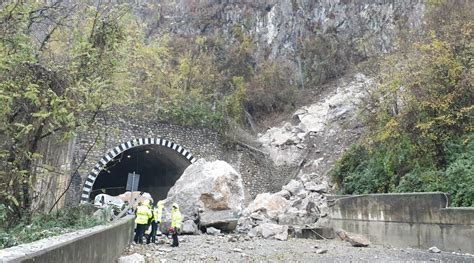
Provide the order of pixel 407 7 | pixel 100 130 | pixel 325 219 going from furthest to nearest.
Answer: pixel 407 7 → pixel 325 219 → pixel 100 130

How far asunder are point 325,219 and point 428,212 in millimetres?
5057

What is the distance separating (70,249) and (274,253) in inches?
206

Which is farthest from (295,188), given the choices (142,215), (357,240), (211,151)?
(142,215)

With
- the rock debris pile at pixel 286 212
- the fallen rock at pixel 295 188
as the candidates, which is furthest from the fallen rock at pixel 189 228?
the fallen rock at pixel 295 188

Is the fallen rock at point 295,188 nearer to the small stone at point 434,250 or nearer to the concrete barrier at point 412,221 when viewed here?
the concrete barrier at point 412,221

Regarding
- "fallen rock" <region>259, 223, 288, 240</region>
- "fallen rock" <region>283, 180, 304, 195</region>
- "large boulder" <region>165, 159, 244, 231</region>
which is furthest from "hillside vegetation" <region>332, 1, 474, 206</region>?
"fallen rock" <region>283, 180, 304, 195</region>

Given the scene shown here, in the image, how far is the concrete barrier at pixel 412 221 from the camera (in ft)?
A: 23.6

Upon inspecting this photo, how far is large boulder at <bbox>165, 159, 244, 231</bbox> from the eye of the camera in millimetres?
12997

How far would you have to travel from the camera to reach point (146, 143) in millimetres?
20875

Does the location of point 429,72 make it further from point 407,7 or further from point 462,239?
point 407,7

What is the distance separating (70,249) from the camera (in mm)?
3164

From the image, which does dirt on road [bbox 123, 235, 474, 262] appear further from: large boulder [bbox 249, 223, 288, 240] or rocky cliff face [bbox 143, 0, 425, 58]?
rocky cliff face [bbox 143, 0, 425, 58]

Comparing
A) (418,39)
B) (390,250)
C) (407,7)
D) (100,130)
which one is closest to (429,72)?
(418,39)

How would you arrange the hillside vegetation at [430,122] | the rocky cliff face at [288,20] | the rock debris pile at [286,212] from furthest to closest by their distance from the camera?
the rocky cliff face at [288,20] → the rock debris pile at [286,212] → the hillside vegetation at [430,122]
